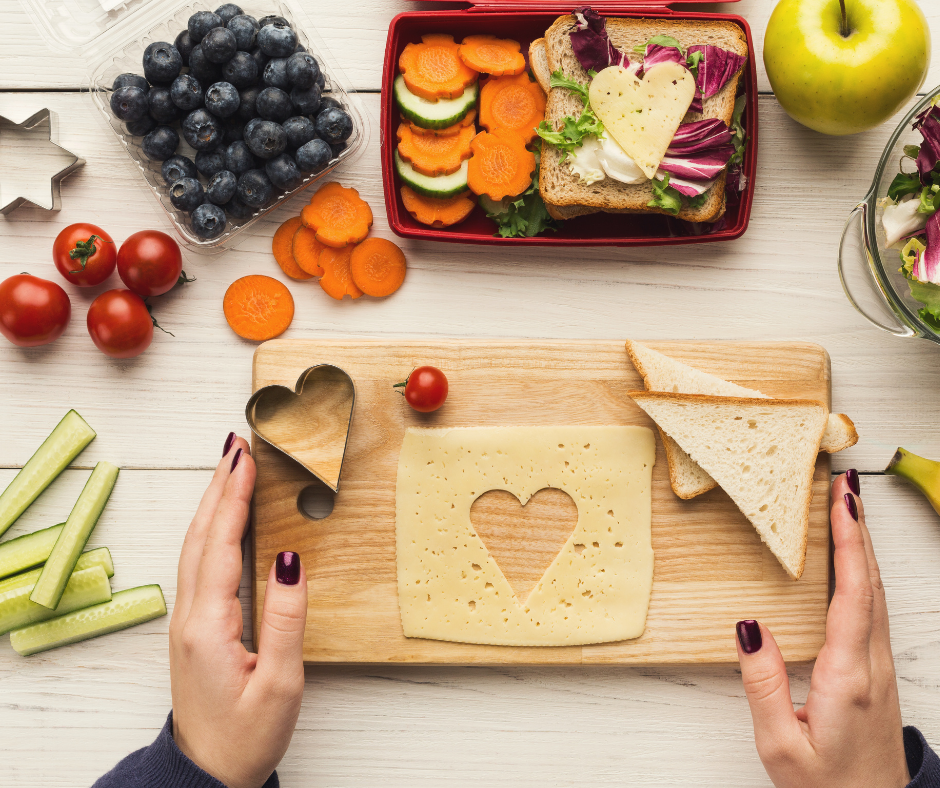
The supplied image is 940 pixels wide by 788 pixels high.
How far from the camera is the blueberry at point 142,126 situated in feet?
5.25

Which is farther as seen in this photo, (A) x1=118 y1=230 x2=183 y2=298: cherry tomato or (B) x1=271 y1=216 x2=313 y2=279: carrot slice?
(B) x1=271 y1=216 x2=313 y2=279: carrot slice

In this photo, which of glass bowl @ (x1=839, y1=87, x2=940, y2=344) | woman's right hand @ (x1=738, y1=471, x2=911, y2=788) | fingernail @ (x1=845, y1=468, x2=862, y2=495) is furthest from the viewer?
fingernail @ (x1=845, y1=468, x2=862, y2=495)

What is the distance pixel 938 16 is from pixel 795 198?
0.54 m

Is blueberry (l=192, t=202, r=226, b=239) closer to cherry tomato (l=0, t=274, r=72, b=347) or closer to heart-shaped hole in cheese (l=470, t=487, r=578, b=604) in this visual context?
cherry tomato (l=0, t=274, r=72, b=347)

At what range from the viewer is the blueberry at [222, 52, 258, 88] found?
1556 mm

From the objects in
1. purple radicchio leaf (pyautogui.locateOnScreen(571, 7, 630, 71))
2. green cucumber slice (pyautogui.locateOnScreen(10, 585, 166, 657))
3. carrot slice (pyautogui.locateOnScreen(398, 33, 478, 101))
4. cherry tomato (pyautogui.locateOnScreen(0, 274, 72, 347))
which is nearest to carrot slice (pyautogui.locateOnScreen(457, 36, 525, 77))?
carrot slice (pyautogui.locateOnScreen(398, 33, 478, 101))

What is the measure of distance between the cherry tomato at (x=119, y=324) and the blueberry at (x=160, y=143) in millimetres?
321

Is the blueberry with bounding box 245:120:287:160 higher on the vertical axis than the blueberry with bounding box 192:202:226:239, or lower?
higher

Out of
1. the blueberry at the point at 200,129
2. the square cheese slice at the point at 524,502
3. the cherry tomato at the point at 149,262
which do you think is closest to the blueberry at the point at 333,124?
the blueberry at the point at 200,129

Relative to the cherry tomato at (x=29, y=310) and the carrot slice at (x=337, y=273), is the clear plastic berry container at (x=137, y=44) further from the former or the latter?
the cherry tomato at (x=29, y=310)

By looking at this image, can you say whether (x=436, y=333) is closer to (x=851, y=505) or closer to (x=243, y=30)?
(x=243, y=30)

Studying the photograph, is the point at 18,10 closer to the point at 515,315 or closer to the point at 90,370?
the point at 90,370

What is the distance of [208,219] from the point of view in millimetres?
1591

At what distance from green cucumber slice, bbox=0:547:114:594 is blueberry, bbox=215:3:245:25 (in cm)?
127
